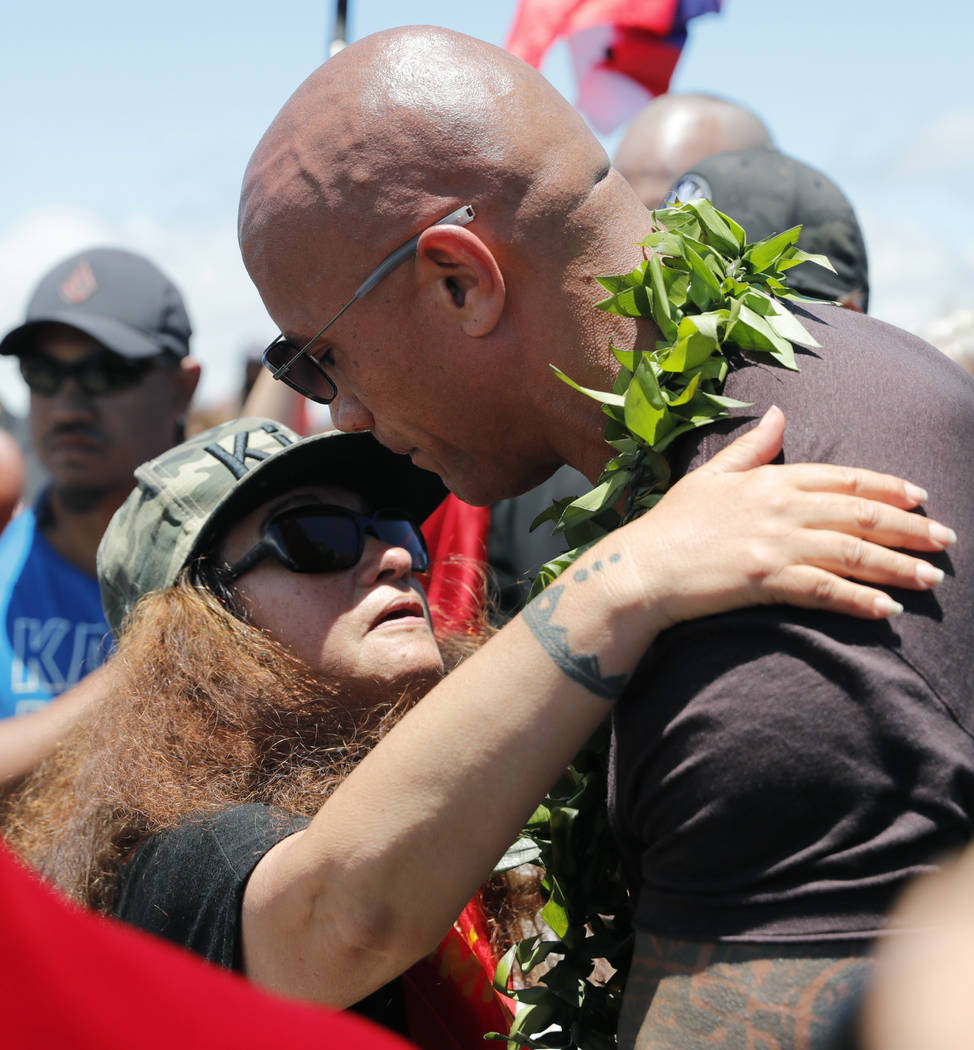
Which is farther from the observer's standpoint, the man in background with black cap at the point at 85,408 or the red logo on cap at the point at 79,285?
the red logo on cap at the point at 79,285

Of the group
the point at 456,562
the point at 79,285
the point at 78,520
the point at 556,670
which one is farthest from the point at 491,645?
the point at 79,285

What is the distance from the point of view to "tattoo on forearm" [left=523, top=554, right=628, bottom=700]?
4.94 feet

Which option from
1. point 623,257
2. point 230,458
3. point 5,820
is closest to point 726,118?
point 230,458

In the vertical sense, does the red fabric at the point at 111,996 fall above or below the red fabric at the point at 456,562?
above

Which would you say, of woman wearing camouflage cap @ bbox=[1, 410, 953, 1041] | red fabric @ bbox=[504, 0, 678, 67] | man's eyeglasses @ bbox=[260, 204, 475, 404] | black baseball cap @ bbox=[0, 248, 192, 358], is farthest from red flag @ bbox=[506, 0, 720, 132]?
man's eyeglasses @ bbox=[260, 204, 475, 404]

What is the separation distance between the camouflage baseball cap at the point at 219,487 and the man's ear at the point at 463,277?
2.79 ft

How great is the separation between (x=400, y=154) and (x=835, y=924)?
123 centimetres

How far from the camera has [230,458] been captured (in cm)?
283

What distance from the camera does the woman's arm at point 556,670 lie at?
141 cm

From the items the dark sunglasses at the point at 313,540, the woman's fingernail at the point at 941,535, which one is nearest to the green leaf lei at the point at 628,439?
the woman's fingernail at the point at 941,535

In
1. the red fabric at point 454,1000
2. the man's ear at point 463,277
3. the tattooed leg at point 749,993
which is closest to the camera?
the tattooed leg at point 749,993

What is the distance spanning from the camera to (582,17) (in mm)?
5617

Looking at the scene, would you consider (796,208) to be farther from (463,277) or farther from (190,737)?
(190,737)

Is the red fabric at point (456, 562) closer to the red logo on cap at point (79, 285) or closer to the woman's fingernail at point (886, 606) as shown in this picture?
the red logo on cap at point (79, 285)
